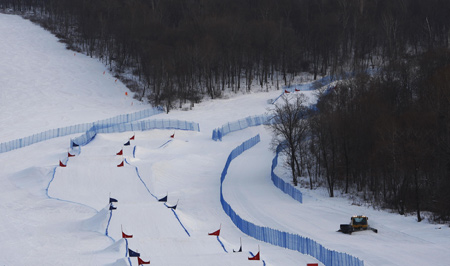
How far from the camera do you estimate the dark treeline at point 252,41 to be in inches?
3666

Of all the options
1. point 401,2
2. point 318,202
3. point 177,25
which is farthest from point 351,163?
point 177,25

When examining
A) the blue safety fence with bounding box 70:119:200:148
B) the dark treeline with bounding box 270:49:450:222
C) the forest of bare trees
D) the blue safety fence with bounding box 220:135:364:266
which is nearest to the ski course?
the blue safety fence with bounding box 220:135:364:266

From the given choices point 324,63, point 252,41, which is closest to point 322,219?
point 252,41

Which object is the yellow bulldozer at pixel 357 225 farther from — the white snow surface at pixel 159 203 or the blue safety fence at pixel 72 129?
the blue safety fence at pixel 72 129

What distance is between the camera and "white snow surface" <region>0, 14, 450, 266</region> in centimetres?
3284

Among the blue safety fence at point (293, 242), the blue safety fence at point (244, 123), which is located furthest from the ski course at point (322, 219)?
the blue safety fence at point (244, 123)

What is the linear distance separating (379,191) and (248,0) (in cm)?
7767

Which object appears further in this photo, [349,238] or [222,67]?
[222,67]

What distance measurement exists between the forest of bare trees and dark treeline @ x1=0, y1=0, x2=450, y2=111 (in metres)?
0.23

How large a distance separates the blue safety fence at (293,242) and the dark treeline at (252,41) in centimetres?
4319

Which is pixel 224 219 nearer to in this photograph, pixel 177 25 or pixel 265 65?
pixel 265 65

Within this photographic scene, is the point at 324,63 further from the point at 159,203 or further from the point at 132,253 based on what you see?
the point at 132,253

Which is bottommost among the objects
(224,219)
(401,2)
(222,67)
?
(224,219)

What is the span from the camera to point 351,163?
175 feet
